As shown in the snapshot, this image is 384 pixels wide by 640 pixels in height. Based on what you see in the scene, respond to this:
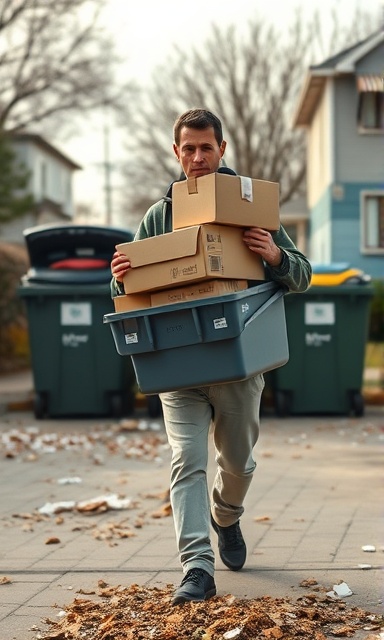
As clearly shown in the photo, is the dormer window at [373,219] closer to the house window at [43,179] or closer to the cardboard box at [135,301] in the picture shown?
the cardboard box at [135,301]

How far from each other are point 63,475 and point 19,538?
2.29 metres

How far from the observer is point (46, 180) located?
61625 mm

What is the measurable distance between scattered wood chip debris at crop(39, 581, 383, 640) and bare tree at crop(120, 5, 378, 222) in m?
35.7

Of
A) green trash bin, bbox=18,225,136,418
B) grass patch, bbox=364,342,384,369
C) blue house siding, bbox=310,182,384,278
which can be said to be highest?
blue house siding, bbox=310,182,384,278

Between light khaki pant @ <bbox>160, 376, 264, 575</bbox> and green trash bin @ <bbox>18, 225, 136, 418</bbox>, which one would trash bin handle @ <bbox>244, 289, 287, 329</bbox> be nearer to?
light khaki pant @ <bbox>160, 376, 264, 575</bbox>

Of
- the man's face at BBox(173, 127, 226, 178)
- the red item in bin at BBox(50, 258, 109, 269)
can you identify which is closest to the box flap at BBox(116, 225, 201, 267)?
the man's face at BBox(173, 127, 226, 178)

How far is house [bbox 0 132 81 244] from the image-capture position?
171 feet

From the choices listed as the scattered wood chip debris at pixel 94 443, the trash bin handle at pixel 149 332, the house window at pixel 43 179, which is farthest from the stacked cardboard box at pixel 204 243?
the house window at pixel 43 179

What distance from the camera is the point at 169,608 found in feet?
14.6

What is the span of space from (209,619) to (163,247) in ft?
4.57

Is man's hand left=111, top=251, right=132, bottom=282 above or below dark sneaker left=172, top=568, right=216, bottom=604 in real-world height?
above

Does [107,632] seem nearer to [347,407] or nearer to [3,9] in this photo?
[347,407]

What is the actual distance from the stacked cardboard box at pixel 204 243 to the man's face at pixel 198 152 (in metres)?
0.14

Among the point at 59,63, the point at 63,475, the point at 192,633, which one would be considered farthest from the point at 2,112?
the point at 192,633
